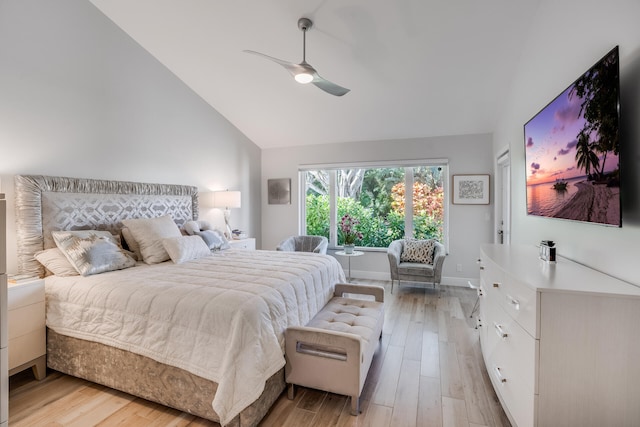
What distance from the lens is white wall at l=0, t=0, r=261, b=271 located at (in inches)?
101

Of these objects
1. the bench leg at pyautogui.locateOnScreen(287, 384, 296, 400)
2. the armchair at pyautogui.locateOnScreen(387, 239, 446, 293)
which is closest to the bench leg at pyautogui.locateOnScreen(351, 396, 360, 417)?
the bench leg at pyautogui.locateOnScreen(287, 384, 296, 400)

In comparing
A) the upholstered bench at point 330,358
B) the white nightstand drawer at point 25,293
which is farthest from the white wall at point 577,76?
the white nightstand drawer at point 25,293

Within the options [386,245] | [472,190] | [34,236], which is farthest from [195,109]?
[472,190]

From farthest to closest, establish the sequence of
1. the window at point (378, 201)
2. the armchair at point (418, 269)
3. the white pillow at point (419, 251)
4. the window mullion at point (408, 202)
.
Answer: the window mullion at point (408, 202) < the window at point (378, 201) < the white pillow at point (419, 251) < the armchair at point (418, 269)

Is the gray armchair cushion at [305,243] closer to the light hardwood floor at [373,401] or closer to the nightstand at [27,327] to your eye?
the light hardwood floor at [373,401]

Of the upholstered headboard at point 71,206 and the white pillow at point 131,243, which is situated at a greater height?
the upholstered headboard at point 71,206

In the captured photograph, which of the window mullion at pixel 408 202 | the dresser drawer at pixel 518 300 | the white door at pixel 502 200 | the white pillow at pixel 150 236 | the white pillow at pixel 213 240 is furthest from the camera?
the window mullion at pixel 408 202

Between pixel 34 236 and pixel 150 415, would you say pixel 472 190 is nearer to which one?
pixel 150 415

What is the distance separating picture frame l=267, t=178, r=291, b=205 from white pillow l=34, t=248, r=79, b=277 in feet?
12.0

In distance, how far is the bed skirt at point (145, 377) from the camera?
72.4 inches

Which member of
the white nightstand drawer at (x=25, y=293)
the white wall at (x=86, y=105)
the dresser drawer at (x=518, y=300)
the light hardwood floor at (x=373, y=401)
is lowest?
the light hardwood floor at (x=373, y=401)

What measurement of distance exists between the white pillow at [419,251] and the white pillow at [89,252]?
11.9ft

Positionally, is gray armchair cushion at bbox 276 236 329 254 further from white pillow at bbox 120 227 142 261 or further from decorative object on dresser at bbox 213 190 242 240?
white pillow at bbox 120 227 142 261

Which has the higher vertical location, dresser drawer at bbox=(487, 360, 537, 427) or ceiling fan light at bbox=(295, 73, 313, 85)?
ceiling fan light at bbox=(295, 73, 313, 85)
